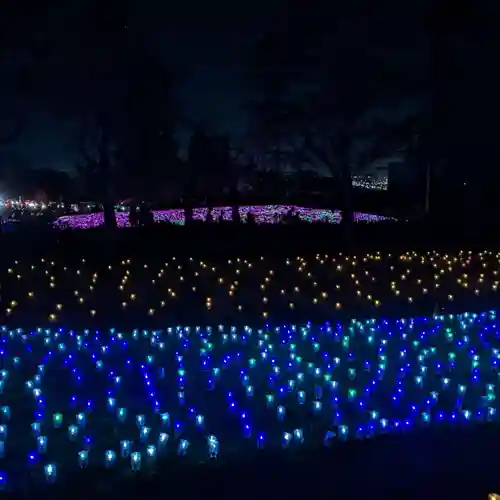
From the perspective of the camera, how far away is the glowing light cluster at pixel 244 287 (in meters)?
8.68

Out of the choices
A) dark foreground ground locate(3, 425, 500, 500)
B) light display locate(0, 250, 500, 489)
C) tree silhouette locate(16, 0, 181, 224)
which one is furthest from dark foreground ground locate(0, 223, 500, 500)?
tree silhouette locate(16, 0, 181, 224)

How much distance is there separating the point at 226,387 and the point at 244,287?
172 inches

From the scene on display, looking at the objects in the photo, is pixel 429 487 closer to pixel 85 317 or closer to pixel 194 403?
pixel 194 403

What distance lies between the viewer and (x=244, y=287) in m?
10.0

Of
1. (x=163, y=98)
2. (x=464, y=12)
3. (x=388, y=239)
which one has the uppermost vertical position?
(x=464, y=12)

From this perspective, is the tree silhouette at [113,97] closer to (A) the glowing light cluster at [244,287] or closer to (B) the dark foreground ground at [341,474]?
(A) the glowing light cluster at [244,287]

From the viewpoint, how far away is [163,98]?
1518 cm

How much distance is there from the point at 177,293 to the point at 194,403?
4393 millimetres

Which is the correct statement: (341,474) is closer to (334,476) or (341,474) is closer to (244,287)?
(334,476)

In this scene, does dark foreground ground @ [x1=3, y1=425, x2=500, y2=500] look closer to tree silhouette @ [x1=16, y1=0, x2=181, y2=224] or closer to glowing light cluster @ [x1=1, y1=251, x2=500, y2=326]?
glowing light cluster @ [x1=1, y1=251, x2=500, y2=326]

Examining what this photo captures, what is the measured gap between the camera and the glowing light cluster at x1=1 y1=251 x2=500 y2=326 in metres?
8.68

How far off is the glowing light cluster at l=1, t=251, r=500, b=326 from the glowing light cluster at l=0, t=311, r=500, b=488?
0.90 meters

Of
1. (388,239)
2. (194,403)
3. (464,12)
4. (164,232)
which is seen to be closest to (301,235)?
(388,239)

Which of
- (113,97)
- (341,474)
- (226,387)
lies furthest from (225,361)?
(113,97)
